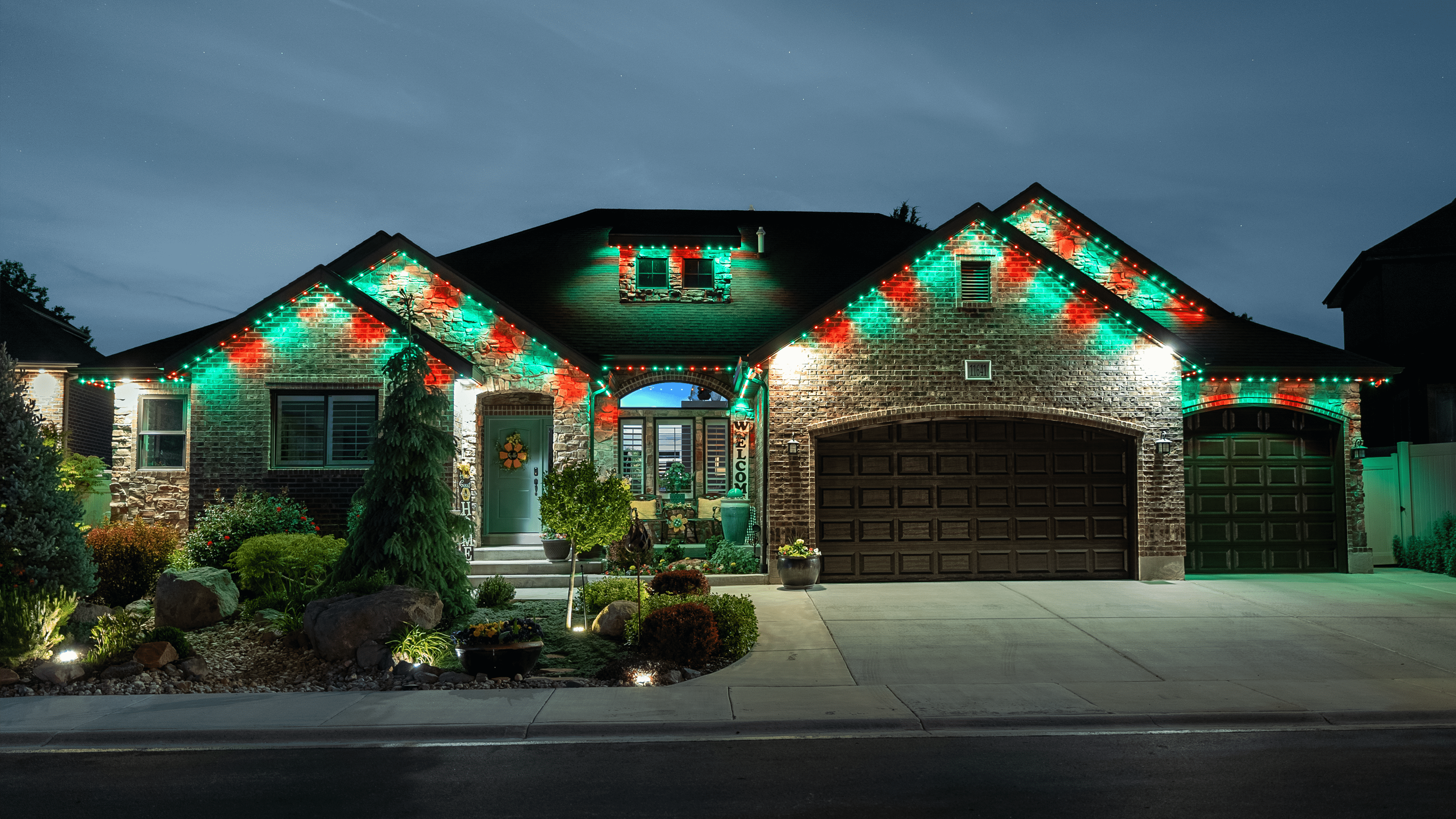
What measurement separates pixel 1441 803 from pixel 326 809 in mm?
6830

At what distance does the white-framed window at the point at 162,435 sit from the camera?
15766mm

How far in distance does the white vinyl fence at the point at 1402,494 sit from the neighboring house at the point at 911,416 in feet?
4.15

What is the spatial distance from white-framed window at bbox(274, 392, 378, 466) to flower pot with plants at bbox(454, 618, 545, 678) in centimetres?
753

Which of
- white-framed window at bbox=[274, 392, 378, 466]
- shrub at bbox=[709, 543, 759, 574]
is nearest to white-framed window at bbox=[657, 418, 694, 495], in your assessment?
shrub at bbox=[709, 543, 759, 574]

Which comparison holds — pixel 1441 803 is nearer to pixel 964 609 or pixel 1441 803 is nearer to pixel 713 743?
pixel 713 743

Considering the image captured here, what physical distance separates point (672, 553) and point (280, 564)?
6154 mm

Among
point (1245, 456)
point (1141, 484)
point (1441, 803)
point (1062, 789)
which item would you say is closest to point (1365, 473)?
point (1245, 456)

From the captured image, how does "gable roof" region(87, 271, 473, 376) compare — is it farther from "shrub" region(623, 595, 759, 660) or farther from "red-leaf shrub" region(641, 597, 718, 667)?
"red-leaf shrub" region(641, 597, 718, 667)

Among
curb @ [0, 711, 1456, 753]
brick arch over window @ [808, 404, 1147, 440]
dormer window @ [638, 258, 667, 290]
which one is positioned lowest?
curb @ [0, 711, 1456, 753]

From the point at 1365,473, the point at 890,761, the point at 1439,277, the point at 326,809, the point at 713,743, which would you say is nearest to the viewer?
the point at 326,809

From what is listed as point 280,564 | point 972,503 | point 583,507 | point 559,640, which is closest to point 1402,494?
point 972,503

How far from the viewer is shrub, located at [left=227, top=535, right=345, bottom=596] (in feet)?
40.4

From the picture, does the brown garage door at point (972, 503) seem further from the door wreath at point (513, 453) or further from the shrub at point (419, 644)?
the shrub at point (419, 644)

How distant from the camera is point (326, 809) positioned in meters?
5.54
